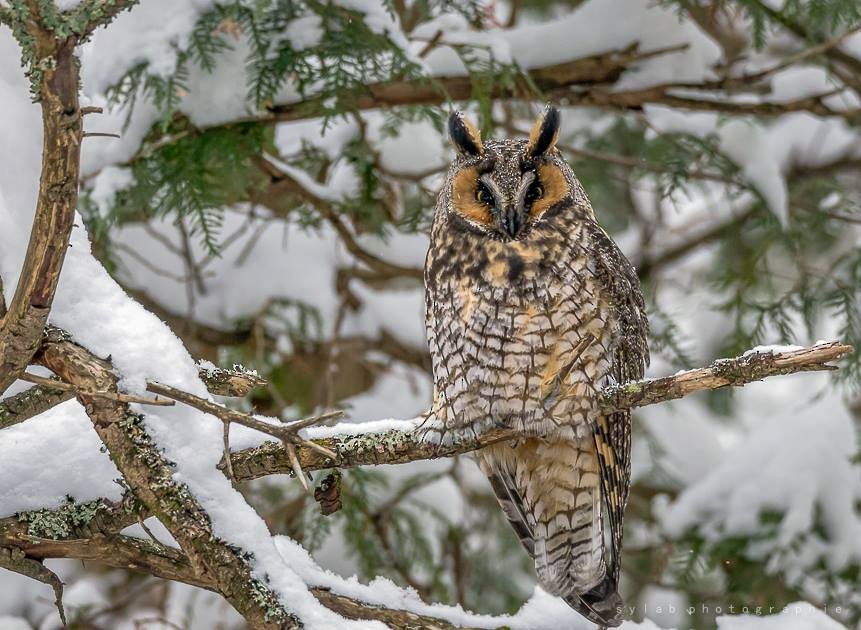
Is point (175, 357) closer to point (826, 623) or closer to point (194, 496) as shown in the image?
point (194, 496)

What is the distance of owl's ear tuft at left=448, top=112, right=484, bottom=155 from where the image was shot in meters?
2.83

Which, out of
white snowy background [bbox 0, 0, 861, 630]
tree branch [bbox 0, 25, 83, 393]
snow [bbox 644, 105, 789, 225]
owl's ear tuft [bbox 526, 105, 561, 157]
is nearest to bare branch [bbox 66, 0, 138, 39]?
tree branch [bbox 0, 25, 83, 393]

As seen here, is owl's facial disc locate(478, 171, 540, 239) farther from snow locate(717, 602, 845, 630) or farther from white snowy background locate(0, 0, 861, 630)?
snow locate(717, 602, 845, 630)

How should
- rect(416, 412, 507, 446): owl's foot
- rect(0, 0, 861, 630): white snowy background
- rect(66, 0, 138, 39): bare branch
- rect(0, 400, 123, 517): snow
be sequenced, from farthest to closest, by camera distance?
rect(416, 412, 507, 446): owl's foot, rect(0, 400, 123, 517): snow, rect(0, 0, 861, 630): white snowy background, rect(66, 0, 138, 39): bare branch

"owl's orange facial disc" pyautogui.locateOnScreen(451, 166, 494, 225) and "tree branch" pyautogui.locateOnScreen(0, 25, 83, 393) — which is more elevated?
"owl's orange facial disc" pyautogui.locateOnScreen(451, 166, 494, 225)

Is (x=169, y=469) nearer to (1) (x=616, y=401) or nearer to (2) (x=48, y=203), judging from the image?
(2) (x=48, y=203)

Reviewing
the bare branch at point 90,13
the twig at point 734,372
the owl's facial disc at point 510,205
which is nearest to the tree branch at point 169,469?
the twig at point 734,372

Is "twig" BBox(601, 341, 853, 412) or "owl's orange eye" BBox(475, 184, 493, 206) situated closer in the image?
"twig" BBox(601, 341, 853, 412)

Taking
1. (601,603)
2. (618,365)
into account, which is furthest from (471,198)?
(601,603)

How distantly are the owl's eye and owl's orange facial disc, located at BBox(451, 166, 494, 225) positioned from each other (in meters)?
0.10

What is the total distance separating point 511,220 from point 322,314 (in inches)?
63.5

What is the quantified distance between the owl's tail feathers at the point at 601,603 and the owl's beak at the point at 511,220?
1.00 metres

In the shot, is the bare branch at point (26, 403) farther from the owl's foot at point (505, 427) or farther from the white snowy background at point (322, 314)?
the owl's foot at point (505, 427)

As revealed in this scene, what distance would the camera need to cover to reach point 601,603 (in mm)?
2797
